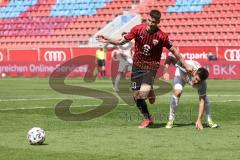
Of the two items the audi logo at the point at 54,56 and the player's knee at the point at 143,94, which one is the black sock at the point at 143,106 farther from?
the audi logo at the point at 54,56

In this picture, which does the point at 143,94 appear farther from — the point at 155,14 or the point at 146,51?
the point at 155,14

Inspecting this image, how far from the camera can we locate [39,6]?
52.7m

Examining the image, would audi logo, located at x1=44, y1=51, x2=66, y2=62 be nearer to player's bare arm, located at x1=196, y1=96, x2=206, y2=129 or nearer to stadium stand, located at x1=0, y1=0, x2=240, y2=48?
stadium stand, located at x1=0, y1=0, x2=240, y2=48

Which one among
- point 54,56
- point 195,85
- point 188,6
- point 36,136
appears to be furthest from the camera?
point 188,6

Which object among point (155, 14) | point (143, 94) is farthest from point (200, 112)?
point (155, 14)

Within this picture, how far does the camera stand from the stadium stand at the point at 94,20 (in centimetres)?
4347

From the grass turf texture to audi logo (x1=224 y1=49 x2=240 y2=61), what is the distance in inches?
731

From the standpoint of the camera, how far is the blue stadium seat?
4484 cm

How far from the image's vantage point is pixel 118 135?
12.3 metres

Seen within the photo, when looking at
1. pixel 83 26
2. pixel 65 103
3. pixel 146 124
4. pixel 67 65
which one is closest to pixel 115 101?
pixel 65 103

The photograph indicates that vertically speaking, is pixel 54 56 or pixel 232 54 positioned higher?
pixel 232 54

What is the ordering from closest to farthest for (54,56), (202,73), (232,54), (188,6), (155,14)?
(155,14) < (202,73) < (232,54) < (54,56) < (188,6)

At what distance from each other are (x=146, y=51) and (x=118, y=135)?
7.52 ft

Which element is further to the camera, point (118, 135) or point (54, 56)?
point (54, 56)
